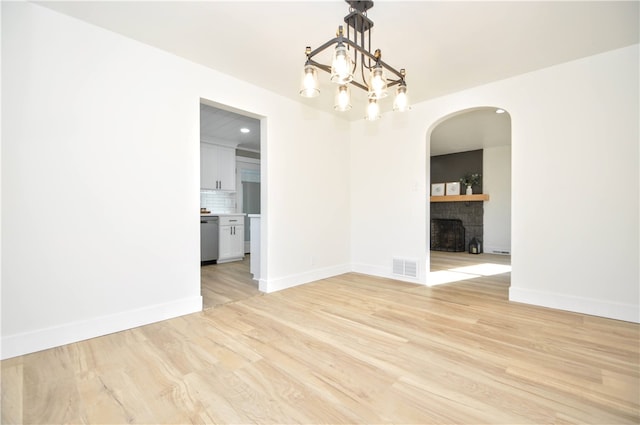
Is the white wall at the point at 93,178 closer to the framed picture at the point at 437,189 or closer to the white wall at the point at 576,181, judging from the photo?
the white wall at the point at 576,181

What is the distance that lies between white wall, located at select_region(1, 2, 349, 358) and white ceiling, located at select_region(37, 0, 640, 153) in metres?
0.24

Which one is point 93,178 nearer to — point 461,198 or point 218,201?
point 218,201

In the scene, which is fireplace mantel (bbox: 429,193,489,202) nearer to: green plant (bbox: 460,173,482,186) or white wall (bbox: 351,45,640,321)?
green plant (bbox: 460,173,482,186)

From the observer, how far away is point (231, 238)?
5.62m

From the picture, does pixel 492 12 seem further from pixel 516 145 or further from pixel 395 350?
pixel 395 350

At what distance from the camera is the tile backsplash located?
6.11 meters

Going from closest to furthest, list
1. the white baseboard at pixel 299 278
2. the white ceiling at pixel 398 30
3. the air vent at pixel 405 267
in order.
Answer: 1. the white ceiling at pixel 398 30
2. the white baseboard at pixel 299 278
3. the air vent at pixel 405 267

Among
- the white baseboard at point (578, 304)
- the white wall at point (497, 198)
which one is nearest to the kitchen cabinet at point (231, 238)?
the white baseboard at point (578, 304)

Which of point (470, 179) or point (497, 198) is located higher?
point (470, 179)

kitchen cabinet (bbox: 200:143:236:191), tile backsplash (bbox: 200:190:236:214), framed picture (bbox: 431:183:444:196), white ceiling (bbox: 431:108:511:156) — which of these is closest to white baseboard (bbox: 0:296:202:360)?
kitchen cabinet (bbox: 200:143:236:191)

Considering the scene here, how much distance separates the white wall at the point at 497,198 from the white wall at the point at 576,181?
4.09 m

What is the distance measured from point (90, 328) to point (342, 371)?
1913 millimetres

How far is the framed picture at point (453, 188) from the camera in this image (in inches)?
281

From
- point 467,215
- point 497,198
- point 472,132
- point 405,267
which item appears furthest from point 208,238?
point 497,198
